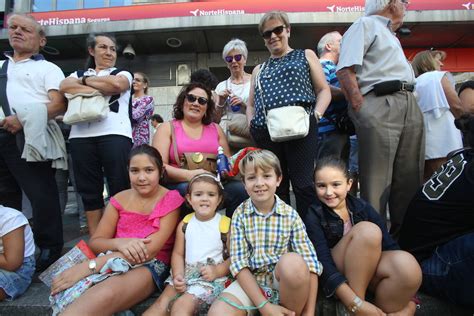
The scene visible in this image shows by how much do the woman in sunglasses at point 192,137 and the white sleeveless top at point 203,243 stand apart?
1.19ft

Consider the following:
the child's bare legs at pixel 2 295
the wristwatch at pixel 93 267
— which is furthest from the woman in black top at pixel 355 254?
the child's bare legs at pixel 2 295

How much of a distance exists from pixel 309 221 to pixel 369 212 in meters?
0.37

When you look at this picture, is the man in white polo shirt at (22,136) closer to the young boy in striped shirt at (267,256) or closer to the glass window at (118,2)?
the young boy in striped shirt at (267,256)

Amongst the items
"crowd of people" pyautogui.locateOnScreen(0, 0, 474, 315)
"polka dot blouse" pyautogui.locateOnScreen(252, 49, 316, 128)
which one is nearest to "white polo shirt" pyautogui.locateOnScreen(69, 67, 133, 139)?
"crowd of people" pyautogui.locateOnScreen(0, 0, 474, 315)

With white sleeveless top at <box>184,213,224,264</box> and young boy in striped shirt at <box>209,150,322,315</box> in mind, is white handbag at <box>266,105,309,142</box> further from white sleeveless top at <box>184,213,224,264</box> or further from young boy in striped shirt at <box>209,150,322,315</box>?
white sleeveless top at <box>184,213,224,264</box>

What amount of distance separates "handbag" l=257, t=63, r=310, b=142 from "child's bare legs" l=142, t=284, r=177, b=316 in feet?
3.89

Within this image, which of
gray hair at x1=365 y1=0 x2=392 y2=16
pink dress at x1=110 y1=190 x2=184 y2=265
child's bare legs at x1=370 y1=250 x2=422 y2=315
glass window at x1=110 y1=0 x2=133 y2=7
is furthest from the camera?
glass window at x1=110 y1=0 x2=133 y2=7

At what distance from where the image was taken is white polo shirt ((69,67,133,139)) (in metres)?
2.57

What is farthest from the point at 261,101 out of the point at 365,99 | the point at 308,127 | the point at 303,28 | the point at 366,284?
the point at 303,28

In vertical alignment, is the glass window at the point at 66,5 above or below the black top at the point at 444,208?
above

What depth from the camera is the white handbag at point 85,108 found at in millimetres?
2467

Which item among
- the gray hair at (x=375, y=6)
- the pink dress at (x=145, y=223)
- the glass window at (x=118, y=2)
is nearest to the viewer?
the pink dress at (x=145, y=223)

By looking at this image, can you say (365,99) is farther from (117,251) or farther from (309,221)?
(117,251)

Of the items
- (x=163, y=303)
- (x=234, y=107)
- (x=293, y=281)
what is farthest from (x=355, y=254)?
(x=234, y=107)
